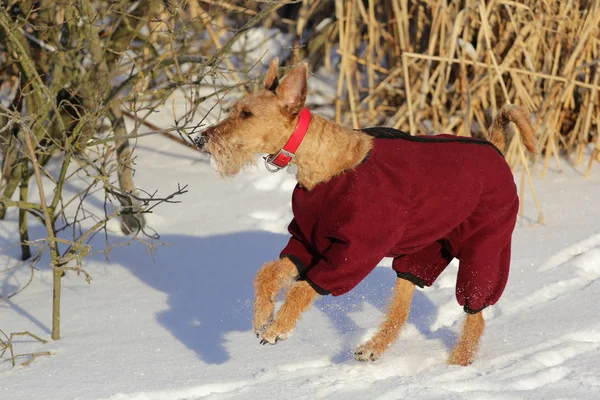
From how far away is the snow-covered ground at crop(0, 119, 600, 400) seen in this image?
125 inches

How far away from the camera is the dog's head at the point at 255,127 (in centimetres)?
303

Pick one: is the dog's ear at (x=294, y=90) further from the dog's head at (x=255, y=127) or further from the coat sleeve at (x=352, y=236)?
the coat sleeve at (x=352, y=236)

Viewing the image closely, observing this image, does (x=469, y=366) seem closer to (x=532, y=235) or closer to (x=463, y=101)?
(x=532, y=235)

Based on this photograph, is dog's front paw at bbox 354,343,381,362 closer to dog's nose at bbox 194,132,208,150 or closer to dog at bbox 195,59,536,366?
dog at bbox 195,59,536,366

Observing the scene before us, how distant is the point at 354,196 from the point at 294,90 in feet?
1.46

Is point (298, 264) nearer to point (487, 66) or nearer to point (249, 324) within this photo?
point (249, 324)

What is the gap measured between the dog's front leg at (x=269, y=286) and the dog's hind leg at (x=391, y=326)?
1.77 feet

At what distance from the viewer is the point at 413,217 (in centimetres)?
320

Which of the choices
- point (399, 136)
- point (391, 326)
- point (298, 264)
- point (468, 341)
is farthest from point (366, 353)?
point (399, 136)

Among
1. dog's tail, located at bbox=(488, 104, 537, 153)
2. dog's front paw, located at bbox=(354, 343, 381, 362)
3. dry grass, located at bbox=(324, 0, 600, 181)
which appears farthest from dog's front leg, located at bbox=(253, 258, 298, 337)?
dry grass, located at bbox=(324, 0, 600, 181)

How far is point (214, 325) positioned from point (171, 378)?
2.08ft

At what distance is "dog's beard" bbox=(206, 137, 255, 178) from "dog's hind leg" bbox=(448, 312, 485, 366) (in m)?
1.24

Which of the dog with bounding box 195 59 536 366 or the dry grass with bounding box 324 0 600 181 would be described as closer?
the dog with bounding box 195 59 536 366

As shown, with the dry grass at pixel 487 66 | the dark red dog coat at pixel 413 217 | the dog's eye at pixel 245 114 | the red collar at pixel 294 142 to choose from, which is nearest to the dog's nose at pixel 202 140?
the dog's eye at pixel 245 114
